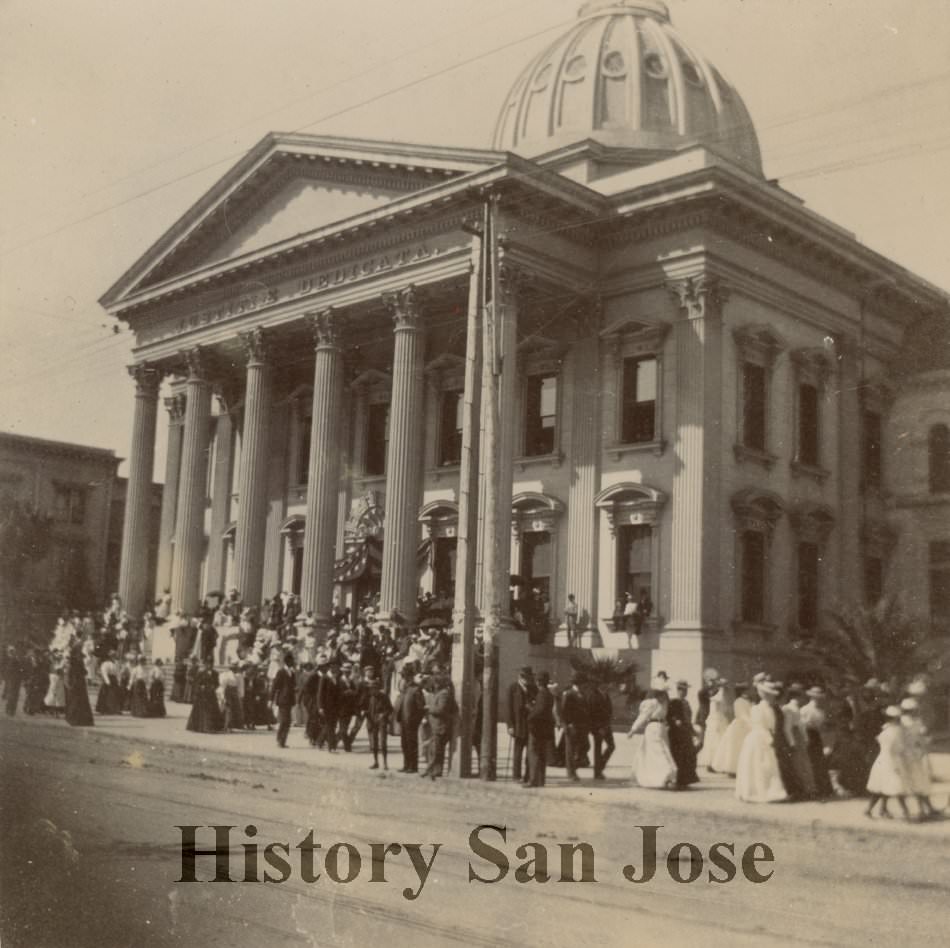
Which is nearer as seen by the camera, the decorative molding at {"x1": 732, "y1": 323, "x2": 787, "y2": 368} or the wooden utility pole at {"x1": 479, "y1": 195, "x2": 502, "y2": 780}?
the wooden utility pole at {"x1": 479, "y1": 195, "x2": 502, "y2": 780}

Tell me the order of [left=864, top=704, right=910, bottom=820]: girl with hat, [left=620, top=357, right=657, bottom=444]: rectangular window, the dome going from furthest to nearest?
the dome, [left=620, top=357, right=657, bottom=444]: rectangular window, [left=864, top=704, right=910, bottom=820]: girl with hat

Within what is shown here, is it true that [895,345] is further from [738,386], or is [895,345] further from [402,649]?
[402,649]

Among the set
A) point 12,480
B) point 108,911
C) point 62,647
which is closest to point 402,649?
point 12,480

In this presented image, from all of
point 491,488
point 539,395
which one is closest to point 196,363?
point 539,395

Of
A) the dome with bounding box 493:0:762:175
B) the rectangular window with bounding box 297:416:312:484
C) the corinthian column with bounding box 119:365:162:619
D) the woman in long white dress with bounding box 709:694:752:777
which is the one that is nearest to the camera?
the woman in long white dress with bounding box 709:694:752:777

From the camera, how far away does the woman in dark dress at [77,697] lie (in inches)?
945

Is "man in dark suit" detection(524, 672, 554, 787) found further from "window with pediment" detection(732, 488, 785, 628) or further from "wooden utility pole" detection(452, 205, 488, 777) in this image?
"window with pediment" detection(732, 488, 785, 628)

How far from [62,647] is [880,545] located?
860 inches

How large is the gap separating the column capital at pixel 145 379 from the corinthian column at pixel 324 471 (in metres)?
8.78

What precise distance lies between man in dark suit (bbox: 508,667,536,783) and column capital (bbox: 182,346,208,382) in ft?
68.8

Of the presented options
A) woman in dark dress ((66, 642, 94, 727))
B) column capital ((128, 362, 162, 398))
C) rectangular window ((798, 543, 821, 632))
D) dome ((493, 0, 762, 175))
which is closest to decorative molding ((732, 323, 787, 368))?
rectangular window ((798, 543, 821, 632))

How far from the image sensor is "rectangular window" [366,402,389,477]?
115ft

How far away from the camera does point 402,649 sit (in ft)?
82.5

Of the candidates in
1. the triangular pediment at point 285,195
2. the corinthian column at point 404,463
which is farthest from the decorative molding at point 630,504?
the triangular pediment at point 285,195
